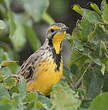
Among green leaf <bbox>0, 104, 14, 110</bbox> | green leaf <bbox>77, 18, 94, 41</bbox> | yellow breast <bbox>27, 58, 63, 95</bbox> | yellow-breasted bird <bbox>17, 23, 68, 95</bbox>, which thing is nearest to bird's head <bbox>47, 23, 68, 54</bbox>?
yellow-breasted bird <bbox>17, 23, 68, 95</bbox>

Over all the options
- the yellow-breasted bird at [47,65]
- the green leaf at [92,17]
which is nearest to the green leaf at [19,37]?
the yellow-breasted bird at [47,65]

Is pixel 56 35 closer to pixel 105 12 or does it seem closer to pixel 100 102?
pixel 105 12

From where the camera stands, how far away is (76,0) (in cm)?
675

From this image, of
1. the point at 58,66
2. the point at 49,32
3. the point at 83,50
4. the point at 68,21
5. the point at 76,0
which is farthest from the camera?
the point at 68,21

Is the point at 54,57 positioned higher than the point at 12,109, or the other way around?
the point at 12,109

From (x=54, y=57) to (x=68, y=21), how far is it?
13.2ft

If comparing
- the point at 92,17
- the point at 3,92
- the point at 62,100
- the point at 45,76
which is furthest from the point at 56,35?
the point at 62,100

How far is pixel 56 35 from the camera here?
3531 mm

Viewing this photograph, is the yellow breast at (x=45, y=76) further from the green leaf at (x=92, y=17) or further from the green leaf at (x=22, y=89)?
the green leaf at (x=22, y=89)

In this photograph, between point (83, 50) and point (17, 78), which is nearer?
point (17, 78)

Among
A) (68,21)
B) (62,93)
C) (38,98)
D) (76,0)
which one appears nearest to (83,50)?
(38,98)

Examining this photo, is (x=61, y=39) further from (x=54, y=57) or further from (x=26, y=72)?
(x=26, y=72)

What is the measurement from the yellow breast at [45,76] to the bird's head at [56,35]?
0.14m

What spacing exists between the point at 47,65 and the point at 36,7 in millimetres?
1039
